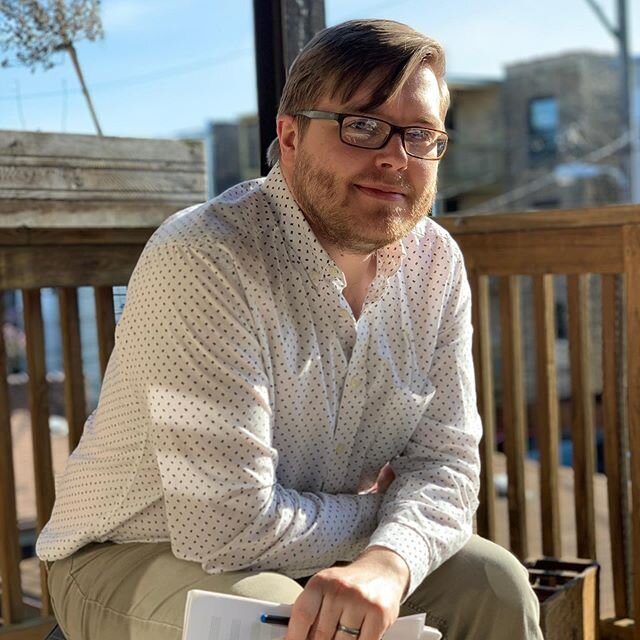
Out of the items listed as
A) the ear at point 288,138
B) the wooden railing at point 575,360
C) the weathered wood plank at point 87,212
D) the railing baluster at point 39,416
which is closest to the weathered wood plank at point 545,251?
the wooden railing at point 575,360

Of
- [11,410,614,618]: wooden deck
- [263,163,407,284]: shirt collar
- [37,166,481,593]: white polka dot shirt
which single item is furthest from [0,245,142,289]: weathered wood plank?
[263,163,407,284]: shirt collar

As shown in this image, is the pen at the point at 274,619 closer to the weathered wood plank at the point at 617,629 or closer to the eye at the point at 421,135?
the eye at the point at 421,135

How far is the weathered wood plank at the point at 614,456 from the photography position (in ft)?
7.73

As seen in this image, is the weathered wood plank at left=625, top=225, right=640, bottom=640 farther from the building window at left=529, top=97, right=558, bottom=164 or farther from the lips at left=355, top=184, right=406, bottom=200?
the building window at left=529, top=97, right=558, bottom=164

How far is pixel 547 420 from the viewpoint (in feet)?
8.16

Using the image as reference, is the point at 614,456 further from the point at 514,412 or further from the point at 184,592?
the point at 184,592

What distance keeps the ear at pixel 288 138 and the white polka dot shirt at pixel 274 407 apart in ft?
0.11

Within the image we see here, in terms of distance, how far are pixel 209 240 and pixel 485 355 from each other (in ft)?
4.02

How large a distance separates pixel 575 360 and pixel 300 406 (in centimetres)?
112

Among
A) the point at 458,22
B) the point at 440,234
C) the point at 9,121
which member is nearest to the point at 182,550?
the point at 440,234

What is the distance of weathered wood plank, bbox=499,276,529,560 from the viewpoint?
2529mm

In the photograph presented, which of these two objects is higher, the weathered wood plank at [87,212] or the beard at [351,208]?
the beard at [351,208]

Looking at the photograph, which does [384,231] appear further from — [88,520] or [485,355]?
[485,355]

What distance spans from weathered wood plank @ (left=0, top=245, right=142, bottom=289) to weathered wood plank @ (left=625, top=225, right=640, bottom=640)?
117 centimetres
